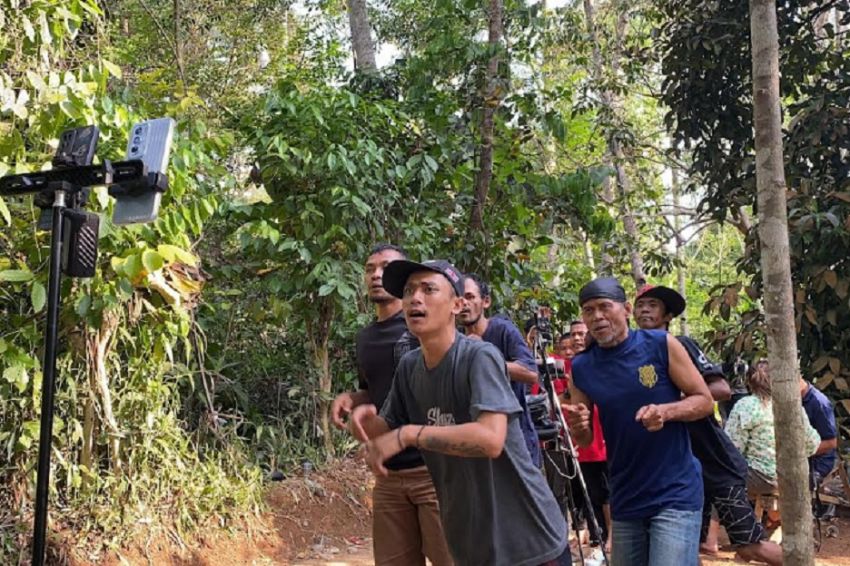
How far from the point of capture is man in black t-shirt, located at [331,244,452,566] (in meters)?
3.79

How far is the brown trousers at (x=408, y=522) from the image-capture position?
379cm

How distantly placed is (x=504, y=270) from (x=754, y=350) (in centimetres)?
248

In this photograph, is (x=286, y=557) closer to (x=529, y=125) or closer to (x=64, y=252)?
(x=64, y=252)

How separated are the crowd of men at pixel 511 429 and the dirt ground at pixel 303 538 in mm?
2091

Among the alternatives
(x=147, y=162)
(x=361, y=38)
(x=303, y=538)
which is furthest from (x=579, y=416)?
(x=361, y=38)

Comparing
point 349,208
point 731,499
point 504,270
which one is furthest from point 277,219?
point 731,499

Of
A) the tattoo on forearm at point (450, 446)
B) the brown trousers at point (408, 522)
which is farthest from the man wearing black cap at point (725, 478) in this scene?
the tattoo on forearm at point (450, 446)

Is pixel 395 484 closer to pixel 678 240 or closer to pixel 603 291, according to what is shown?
pixel 603 291

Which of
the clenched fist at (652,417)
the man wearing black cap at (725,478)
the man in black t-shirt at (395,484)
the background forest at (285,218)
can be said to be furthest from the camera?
the background forest at (285,218)

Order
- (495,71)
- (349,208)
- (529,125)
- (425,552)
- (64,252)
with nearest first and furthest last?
(64,252) → (425,552) → (349,208) → (495,71) → (529,125)

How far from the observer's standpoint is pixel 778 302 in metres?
3.72

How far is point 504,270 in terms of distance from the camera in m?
8.42

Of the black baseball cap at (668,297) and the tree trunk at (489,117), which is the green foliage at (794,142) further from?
the black baseball cap at (668,297)

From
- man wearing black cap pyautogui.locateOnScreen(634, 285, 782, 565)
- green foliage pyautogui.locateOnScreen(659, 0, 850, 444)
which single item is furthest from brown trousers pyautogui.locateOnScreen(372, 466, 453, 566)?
green foliage pyautogui.locateOnScreen(659, 0, 850, 444)
